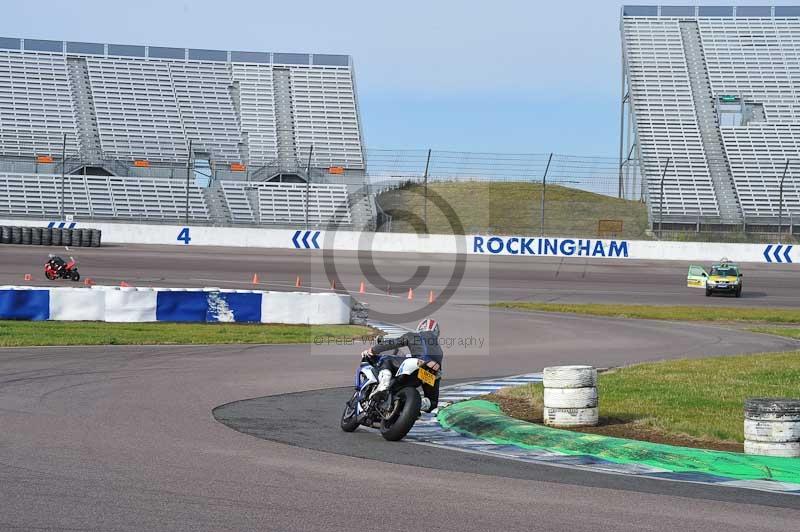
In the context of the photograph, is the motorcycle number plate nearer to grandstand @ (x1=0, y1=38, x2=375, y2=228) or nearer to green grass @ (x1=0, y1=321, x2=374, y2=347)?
green grass @ (x1=0, y1=321, x2=374, y2=347)

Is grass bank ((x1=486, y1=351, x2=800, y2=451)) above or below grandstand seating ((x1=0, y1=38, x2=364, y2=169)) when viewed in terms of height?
below

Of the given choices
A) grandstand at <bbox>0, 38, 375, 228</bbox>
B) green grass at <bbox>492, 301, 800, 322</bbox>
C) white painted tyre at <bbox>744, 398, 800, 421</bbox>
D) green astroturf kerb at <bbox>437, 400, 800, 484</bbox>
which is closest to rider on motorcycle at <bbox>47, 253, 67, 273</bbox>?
green grass at <bbox>492, 301, 800, 322</bbox>

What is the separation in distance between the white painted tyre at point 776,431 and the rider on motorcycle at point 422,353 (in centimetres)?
308

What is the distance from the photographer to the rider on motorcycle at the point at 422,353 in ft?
34.9

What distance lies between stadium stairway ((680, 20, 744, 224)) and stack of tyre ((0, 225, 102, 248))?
31.0 meters

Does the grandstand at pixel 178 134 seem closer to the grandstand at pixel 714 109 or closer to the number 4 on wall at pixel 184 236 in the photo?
the number 4 on wall at pixel 184 236

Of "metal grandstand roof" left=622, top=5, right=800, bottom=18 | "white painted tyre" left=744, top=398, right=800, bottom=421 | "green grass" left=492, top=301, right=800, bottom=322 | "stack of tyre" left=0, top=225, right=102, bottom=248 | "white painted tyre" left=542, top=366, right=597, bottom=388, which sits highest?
"metal grandstand roof" left=622, top=5, right=800, bottom=18

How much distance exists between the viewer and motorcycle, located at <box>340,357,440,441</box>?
394 inches

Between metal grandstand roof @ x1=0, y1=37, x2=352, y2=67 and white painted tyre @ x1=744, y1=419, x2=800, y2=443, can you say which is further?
metal grandstand roof @ x1=0, y1=37, x2=352, y2=67

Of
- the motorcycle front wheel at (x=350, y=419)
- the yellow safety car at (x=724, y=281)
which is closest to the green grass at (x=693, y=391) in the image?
the motorcycle front wheel at (x=350, y=419)

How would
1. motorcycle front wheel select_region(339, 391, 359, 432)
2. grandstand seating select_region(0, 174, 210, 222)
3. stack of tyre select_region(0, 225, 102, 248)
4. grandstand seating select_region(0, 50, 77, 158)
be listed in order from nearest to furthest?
motorcycle front wheel select_region(339, 391, 359, 432)
stack of tyre select_region(0, 225, 102, 248)
grandstand seating select_region(0, 174, 210, 222)
grandstand seating select_region(0, 50, 77, 158)

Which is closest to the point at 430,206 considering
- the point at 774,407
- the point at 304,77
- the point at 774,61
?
the point at 304,77

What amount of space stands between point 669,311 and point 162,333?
17.2 metres

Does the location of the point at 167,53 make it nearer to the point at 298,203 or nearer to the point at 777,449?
the point at 298,203
